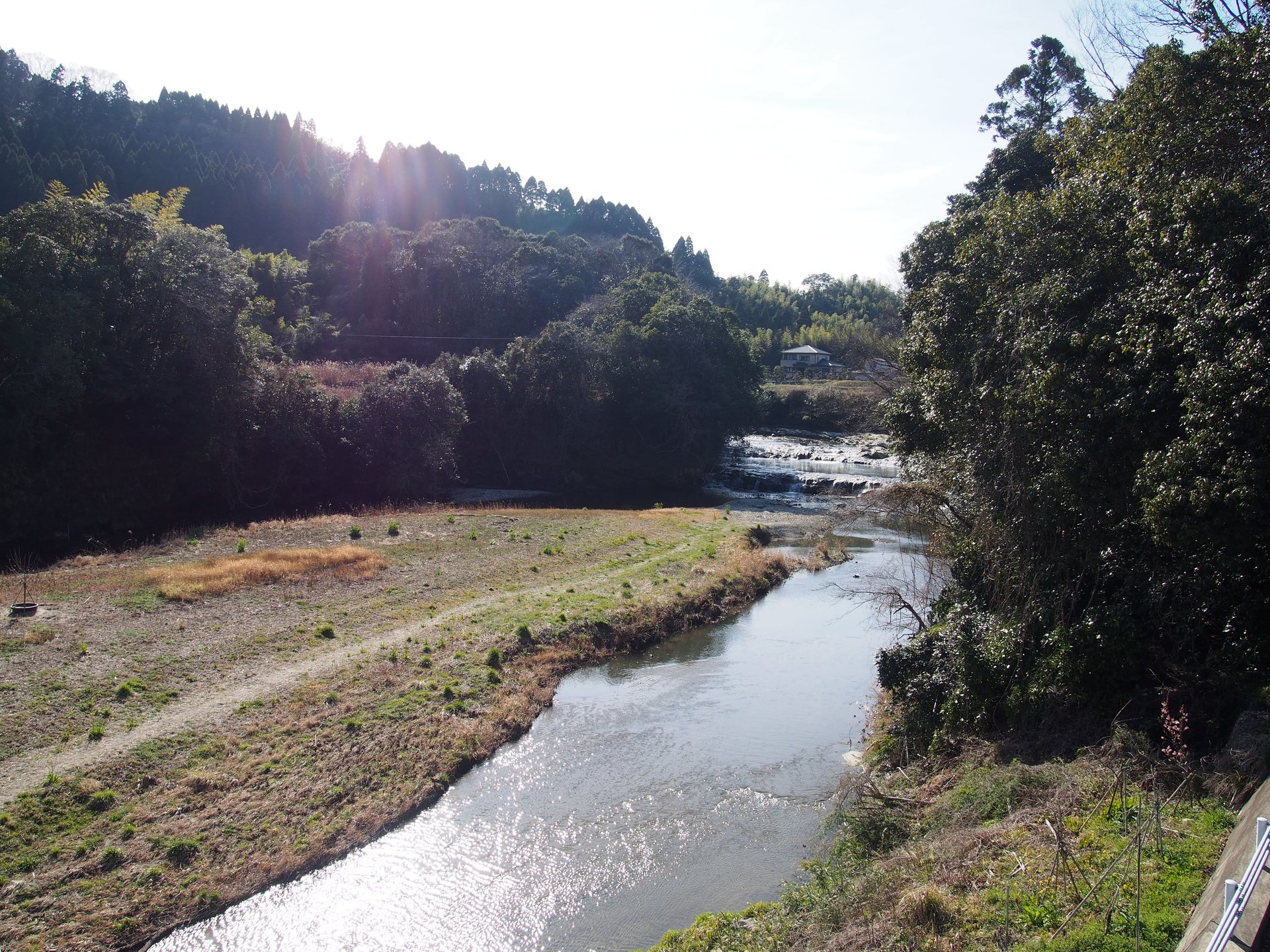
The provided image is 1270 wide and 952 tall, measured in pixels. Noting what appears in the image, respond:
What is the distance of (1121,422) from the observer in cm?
1096

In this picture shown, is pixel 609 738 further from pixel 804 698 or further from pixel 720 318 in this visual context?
pixel 720 318

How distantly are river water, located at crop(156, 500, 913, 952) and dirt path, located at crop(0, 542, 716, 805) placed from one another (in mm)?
4251

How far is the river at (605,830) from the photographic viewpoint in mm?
10922

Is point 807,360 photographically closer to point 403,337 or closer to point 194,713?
point 403,337

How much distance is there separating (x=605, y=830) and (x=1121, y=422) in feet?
33.4

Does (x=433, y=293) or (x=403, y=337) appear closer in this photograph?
(x=403, y=337)

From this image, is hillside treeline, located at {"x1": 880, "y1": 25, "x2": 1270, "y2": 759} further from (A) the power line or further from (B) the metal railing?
(A) the power line

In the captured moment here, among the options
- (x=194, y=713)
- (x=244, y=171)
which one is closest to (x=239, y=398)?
(x=194, y=713)

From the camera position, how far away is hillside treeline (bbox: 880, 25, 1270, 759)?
31.0 ft

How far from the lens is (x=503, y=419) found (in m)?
58.9

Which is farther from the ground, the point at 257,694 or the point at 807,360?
the point at 807,360

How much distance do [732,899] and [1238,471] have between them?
27.8 feet

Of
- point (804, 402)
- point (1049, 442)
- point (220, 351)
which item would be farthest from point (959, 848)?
point (804, 402)

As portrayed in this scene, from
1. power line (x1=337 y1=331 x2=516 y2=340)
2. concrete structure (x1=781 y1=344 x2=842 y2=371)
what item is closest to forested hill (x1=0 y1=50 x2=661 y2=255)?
power line (x1=337 y1=331 x2=516 y2=340)
